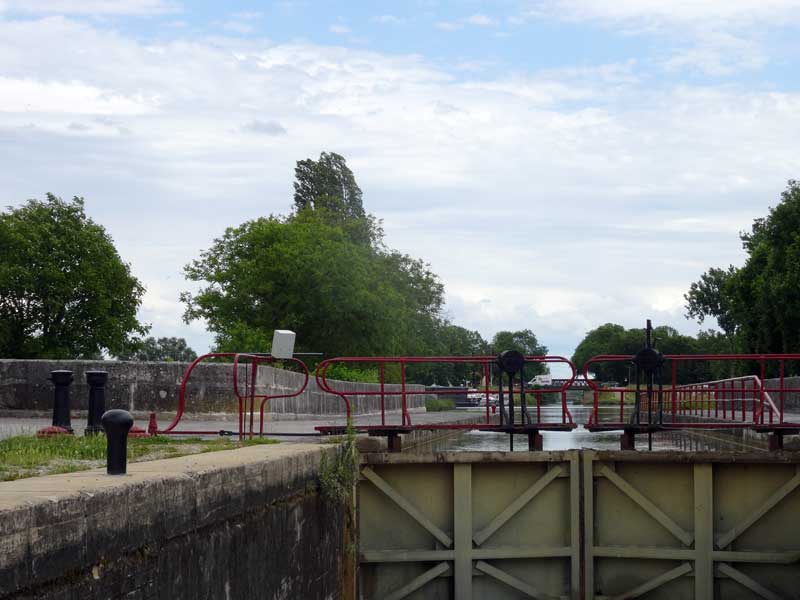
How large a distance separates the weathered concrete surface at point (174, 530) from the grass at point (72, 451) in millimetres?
521

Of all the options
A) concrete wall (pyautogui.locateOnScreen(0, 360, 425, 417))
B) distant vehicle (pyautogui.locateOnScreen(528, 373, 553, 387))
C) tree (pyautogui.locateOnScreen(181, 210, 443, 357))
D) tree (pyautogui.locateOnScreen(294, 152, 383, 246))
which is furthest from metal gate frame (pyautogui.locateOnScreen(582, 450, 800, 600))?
tree (pyautogui.locateOnScreen(294, 152, 383, 246))

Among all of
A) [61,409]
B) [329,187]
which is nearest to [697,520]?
[61,409]

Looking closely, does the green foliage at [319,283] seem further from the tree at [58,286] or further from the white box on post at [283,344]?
the white box on post at [283,344]

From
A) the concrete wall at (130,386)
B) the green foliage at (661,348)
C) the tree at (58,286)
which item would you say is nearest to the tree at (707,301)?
the green foliage at (661,348)

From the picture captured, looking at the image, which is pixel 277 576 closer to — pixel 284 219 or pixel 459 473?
pixel 459 473

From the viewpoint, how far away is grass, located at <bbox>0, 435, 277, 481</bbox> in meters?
7.70

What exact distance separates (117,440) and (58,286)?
54.8m

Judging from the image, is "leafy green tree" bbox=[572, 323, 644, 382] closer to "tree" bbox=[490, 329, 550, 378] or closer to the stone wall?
"tree" bbox=[490, 329, 550, 378]

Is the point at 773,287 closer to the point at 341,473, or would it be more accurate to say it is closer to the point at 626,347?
the point at 341,473

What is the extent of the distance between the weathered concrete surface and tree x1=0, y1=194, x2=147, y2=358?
164ft

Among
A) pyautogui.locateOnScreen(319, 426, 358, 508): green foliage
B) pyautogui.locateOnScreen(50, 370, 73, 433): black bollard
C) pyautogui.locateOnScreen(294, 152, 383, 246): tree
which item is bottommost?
pyautogui.locateOnScreen(319, 426, 358, 508): green foliage

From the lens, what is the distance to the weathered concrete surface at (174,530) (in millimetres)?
5223

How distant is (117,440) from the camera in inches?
267

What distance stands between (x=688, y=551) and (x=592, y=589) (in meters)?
1.21
